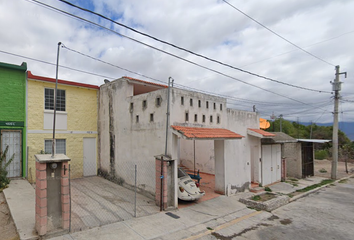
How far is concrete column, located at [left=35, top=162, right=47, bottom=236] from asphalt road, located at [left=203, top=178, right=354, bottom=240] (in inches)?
168

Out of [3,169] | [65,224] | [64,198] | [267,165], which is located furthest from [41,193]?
[267,165]

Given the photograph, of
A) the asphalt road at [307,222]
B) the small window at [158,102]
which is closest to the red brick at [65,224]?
the asphalt road at [307,222]

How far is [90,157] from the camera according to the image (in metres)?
12.9

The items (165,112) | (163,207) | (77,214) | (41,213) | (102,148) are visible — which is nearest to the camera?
(41,213)

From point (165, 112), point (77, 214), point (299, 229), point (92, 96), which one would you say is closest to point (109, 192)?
point (77, 214)

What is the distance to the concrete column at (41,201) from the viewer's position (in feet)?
17.3

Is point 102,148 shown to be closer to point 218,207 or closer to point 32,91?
point 32,91

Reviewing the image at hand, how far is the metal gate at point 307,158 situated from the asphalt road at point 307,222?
209 inches

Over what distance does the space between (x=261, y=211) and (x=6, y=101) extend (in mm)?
→ 12498

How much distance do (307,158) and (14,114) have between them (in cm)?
1942

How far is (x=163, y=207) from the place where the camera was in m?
7.77

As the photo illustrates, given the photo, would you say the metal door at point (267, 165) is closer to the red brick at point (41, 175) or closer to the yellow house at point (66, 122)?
the yellow house at point (66, 122)

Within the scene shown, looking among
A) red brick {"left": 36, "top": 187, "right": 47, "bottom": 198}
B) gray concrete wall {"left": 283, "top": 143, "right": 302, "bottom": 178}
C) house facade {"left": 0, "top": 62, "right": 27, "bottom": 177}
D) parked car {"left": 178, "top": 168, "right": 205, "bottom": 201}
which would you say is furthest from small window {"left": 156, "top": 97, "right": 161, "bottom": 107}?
gray concrete wall {"left": 283, "top": 143, "right": 302, "bottom": 178}

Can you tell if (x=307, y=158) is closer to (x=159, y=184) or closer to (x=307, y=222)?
(x=307, y=222)
